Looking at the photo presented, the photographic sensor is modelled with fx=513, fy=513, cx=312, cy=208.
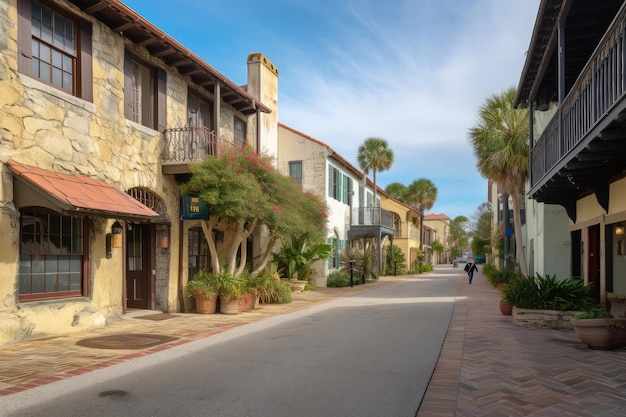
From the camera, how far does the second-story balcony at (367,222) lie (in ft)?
97.9

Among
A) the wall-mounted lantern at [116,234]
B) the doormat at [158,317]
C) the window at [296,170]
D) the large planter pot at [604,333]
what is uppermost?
the window at [296,170]

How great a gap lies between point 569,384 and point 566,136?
15.6 feet

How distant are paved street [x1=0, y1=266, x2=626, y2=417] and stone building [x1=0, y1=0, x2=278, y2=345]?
1.12m

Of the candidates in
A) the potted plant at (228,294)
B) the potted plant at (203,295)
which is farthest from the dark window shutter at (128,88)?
the potted plant at (228,294)

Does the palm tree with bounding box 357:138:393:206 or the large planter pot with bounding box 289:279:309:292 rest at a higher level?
the palm tree with bounding box 357:138:393:206

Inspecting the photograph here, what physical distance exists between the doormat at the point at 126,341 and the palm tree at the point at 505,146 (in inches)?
552

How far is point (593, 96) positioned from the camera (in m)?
7.27

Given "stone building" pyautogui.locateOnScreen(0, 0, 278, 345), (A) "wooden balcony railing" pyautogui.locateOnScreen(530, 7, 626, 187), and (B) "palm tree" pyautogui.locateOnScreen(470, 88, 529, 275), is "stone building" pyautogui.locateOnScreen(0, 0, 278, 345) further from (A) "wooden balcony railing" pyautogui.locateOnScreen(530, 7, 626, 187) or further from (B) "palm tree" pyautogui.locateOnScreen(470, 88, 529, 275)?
(B) "palm tree" pyautogui.locateOnScreen(470, 88, 529, 275)

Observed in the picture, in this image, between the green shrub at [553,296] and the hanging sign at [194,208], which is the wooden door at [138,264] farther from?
the green shrub at [553,296]

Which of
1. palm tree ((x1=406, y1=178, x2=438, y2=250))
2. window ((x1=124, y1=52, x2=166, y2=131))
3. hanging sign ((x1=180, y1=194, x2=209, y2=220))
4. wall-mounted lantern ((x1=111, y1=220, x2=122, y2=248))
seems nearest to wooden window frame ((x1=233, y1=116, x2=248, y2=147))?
window ((x1=124, y1=52, x2=166, y2=131))

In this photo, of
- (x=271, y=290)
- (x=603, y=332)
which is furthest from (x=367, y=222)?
(x=603, y=332)

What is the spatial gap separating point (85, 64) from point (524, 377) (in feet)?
32.0

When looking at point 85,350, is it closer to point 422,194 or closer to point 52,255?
point 52,255

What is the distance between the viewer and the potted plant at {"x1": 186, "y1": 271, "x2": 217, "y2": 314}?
13.1m
